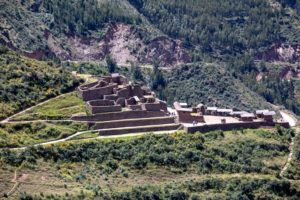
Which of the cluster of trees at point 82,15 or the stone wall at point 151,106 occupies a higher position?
the cluster of trees at point 82,15

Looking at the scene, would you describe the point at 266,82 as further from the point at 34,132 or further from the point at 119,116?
the point at 34,132

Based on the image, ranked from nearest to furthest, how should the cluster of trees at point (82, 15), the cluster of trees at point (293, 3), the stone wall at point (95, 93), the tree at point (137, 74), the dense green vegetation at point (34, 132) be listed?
the dense green vegetation at point (34, 132), the stone wall at point (95, 93), the tree at point (137, 74), the cluster of trees at point (82, 15), the cluster of trees at point (293, 3)

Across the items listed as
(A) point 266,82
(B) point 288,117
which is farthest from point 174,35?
(B) point 288,117

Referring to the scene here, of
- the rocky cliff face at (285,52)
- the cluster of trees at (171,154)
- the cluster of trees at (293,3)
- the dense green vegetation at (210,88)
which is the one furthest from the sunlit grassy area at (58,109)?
the cluster of trees at (293,3)

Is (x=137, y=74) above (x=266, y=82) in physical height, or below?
above

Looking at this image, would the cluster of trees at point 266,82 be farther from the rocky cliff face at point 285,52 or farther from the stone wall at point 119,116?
the stone wall at point 119,116

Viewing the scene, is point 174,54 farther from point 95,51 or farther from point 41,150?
→ point 41,150

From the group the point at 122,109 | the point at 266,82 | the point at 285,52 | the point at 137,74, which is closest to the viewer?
the point at 122,109
